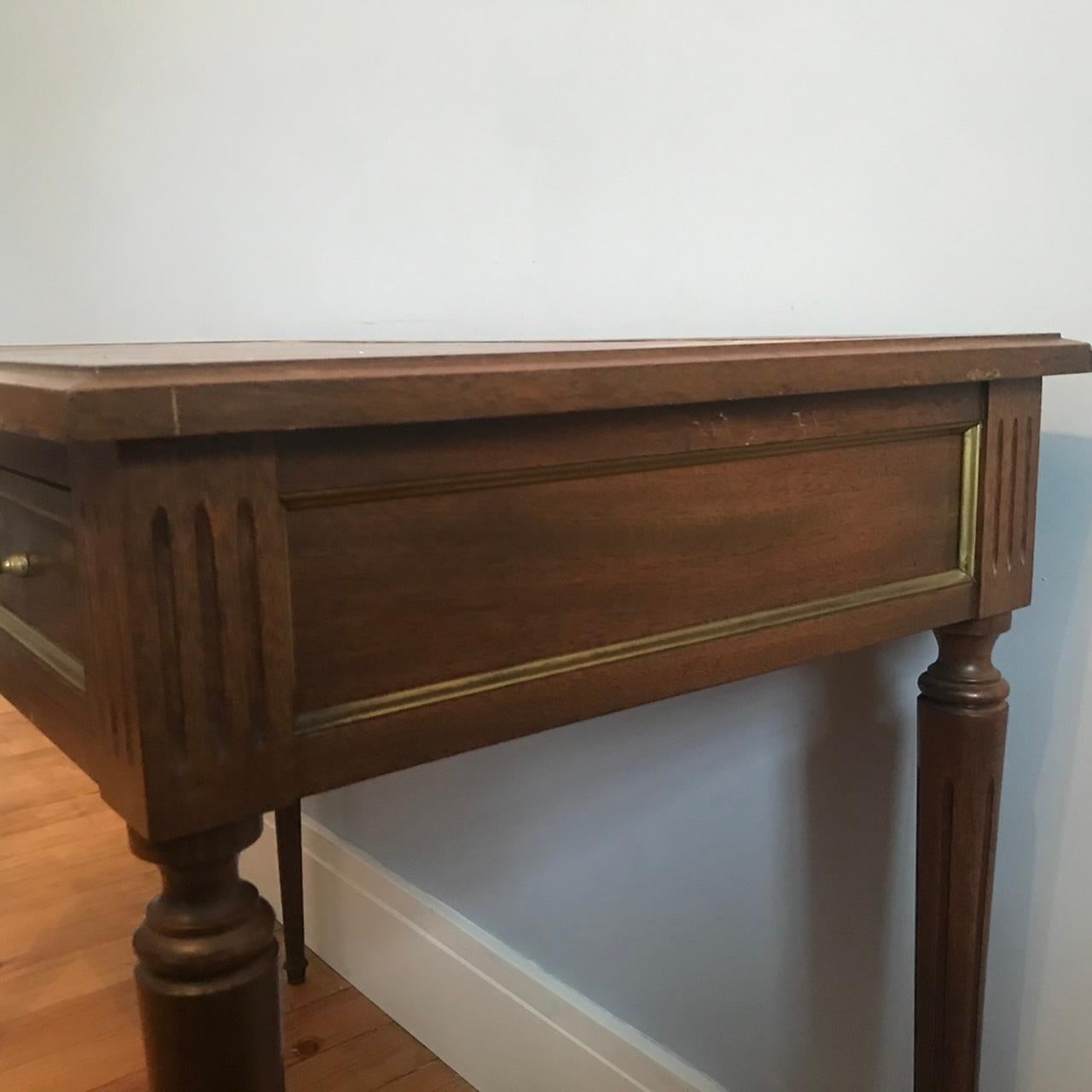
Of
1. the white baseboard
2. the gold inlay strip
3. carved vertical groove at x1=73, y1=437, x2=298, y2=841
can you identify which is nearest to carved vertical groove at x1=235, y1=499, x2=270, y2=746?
carved vertical groove at x1=73, y1=437, x2=298, y2=841

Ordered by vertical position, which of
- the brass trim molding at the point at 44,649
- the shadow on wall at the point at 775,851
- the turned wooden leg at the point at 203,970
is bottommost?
the shadow on wall at the point at 775,851

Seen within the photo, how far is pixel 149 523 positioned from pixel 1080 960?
794mm

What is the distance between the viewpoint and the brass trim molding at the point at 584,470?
0.47 metres

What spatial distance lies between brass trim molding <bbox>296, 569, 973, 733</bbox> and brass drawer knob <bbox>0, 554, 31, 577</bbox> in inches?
6.5

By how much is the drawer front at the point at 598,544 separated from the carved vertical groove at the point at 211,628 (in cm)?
3

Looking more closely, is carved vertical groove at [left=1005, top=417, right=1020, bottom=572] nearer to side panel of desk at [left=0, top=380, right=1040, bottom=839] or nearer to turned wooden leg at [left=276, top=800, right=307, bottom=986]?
side panel of desk at [left=0, top=380, right=1040, bottom=839]

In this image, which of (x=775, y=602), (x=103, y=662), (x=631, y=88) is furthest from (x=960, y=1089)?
(x=631, y=88)

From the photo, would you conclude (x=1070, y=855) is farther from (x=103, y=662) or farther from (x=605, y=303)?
(x=103, y=662)

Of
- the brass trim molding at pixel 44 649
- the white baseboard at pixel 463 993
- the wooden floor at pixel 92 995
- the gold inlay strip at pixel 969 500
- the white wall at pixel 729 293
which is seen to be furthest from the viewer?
the wooden floor at pixel 92 995

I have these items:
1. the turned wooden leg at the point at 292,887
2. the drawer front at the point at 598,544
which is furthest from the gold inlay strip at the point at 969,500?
the turned wooden leg at the point at 292,887

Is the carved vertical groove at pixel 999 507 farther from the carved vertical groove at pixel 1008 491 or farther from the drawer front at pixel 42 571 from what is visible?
the drawer front at pixel 42 571

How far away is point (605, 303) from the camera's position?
115 centimetres

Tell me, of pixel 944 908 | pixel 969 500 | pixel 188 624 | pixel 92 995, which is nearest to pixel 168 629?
pixel 188 624

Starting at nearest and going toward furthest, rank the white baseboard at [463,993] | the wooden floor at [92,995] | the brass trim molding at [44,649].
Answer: the brass trim molding at [44,649] < the white baseboard at [463,993] < the wooden floor at [92,995]
